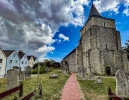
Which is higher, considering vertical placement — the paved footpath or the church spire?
the church spire

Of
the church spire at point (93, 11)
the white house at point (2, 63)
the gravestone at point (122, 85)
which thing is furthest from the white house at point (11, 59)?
the gravestone at point (122, 85)

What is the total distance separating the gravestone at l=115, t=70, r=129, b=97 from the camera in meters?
6.47

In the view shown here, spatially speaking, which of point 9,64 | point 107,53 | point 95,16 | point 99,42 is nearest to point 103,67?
point 107,53

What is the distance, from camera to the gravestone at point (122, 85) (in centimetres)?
647

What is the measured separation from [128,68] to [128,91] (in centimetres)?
2487

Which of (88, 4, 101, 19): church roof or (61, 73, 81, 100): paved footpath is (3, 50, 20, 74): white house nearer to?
(61, 73, 81, 100): paved footpath

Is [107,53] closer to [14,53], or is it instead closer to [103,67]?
[103,67]

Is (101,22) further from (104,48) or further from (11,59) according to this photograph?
(11,59)

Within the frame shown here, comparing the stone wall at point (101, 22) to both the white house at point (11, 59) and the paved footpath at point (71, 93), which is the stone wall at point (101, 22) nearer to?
the paved footpath at point (71, 93)

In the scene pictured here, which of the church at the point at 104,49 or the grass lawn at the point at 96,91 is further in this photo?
the church at the point at 104,49

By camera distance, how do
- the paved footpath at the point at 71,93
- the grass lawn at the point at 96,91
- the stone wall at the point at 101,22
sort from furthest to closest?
the stone wall at the point at 101,22, the grass lawn at the point at 96,91, the paved footpath at the point at 71,93

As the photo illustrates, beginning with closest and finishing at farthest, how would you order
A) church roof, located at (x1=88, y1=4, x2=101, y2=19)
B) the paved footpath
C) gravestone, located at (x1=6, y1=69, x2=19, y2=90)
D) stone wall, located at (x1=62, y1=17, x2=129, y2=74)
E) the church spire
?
the paved footpath
gravestone, located at (x1=6, y1=69, x2=19, y2=90)
stone wall, located at (x1=62, y1=17, x2=129, y2=74)
church roof, located at (x1=88, y1=4, x2=101, y2=19)
the church spire

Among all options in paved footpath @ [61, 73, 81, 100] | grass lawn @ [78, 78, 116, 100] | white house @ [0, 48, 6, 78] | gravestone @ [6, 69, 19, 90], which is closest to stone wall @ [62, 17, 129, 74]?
grass lawn @ [78, 78, 116, 100]

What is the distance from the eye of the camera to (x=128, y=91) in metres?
6.47
